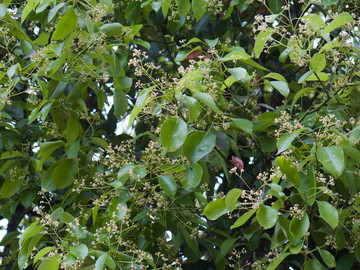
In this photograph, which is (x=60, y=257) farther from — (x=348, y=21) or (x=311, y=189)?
(x=348, y=21)

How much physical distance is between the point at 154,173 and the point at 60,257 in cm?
43

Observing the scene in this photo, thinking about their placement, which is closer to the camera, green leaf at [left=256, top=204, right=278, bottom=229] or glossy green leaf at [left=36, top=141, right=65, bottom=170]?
green leaf at [left=256, top=204, right=278, bottom=229]

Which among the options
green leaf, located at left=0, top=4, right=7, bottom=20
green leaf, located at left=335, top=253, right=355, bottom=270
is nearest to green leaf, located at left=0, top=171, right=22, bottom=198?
green leaf, located at left=0, top=4, right=7, bottom=20

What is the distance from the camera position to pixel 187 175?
199 centimetres

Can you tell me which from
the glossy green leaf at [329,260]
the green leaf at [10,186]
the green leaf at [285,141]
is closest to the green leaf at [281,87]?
the green leaf at [285,141]

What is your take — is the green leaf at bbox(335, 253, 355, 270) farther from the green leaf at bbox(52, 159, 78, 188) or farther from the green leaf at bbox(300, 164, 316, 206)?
the green leaf at bbox(52, 159, 78, 188)

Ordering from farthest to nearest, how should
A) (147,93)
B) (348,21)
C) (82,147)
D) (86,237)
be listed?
(82,147)
(86,237)
(348,21)
(147,93)

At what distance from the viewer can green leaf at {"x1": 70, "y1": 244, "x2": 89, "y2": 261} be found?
1.75 metres

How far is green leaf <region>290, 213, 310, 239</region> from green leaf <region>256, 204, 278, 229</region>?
7 centimetres

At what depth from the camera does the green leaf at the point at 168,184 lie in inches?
75.1

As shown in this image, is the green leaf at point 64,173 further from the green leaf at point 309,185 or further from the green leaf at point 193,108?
the green leaf at point 309,185

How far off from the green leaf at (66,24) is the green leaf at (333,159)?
93 cm

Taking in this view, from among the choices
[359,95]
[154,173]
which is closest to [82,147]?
[154,173]

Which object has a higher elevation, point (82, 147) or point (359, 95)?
point (359, 95)
